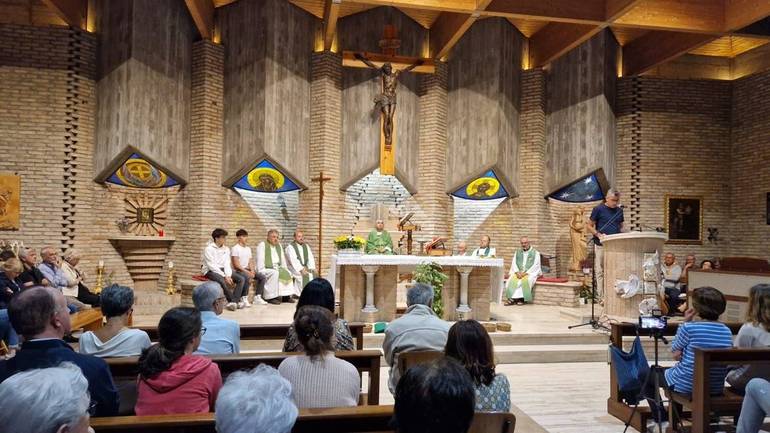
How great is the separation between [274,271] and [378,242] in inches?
78.2

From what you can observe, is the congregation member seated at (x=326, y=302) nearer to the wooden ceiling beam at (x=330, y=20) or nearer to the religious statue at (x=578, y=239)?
the wooden ceiling beam at (x=330, y=20)

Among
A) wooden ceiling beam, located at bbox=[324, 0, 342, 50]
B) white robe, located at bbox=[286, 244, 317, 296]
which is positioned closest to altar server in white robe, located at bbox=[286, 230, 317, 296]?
white robe, located at bbox=[286, 244, 317, 296]

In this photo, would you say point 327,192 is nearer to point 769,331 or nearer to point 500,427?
point 769,331

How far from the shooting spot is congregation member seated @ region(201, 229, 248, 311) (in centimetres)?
901

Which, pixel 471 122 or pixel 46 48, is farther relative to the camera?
pixel 471 122

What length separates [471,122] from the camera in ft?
40.2

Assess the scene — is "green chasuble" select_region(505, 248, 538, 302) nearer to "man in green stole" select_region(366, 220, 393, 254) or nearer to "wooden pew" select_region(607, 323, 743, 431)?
"man in green stole" select_region(366, 220, 393, 254)

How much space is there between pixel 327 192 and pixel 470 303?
4.54 metres

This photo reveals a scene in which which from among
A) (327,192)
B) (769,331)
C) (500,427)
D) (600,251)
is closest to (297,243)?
(327,192)

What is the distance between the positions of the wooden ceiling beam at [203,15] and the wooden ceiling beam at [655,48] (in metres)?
8.50

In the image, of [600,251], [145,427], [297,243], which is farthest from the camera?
[297,243]

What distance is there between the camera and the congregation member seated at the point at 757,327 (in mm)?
3797

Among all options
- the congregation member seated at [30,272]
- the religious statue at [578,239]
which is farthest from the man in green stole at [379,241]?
the congregation member seated at [30,272]

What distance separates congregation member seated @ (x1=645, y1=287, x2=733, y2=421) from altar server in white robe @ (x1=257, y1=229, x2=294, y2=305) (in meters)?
6.94
